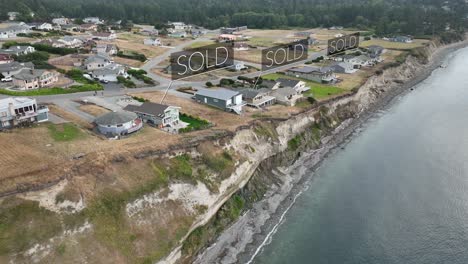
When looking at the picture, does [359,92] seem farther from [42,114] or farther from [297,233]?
[42,114]

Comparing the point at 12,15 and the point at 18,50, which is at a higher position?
the point at 12,15

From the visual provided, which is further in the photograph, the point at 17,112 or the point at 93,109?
the point at 93,109

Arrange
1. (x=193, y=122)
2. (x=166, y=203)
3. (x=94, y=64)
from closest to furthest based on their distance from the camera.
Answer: (x=166, y=203) < (x=193, y=122) < (x=94, y=64)

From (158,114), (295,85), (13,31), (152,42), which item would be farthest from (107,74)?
(13,31)

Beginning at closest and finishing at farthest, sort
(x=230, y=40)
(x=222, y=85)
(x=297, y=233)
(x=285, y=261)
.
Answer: (x=285, y=261)
(x=297, y=233)
(x=222, y=85)
(x=230, y=40)

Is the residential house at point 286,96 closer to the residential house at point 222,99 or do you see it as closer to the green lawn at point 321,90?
the green lawn at point 321,90

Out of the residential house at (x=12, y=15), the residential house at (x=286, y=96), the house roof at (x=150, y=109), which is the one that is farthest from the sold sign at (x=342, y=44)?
the residential house at (x=12, y=15)

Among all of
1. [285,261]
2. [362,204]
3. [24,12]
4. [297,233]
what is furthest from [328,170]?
[24,12]

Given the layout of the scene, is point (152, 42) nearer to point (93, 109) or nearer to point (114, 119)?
point (93, 109)
